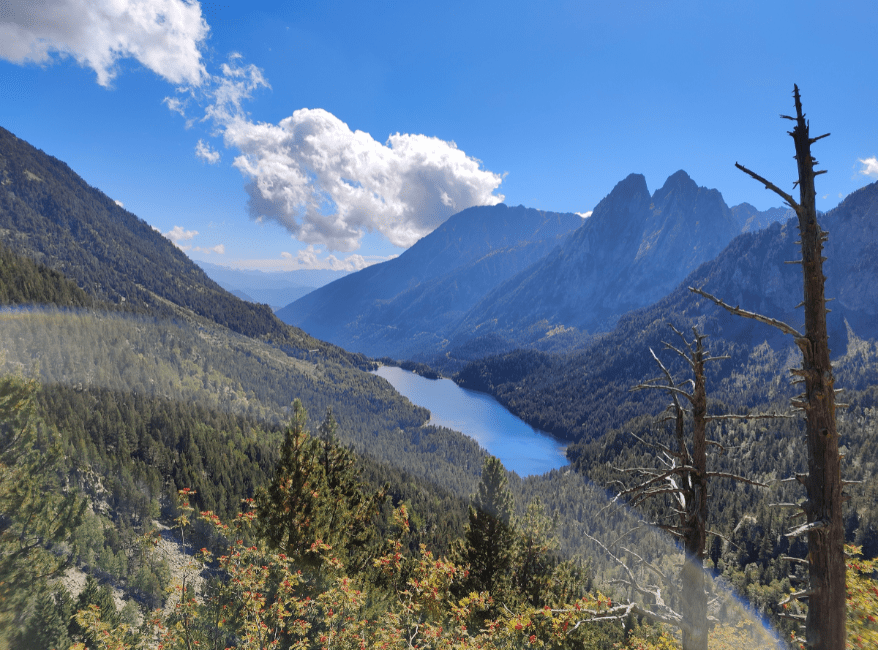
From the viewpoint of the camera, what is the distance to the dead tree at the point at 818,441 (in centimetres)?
765

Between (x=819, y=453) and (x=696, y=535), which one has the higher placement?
(x=819, y=453)

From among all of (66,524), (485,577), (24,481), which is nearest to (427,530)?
(485,577)

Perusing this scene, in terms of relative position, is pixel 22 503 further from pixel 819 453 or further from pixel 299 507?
pixel 819 453

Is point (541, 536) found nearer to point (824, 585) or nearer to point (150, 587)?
point (824, 585)

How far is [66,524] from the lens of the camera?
25.6 meters

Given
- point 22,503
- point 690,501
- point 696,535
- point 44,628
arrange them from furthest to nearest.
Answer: point 22,503, point 44,628, point 690,501, point 696,535

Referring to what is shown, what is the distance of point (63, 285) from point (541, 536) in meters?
217

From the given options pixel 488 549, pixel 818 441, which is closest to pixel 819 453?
pixel 818 441

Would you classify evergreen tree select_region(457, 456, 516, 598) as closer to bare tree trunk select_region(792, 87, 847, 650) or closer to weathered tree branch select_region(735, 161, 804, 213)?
bare tree trunk select_region(792, 87, 847, 650)

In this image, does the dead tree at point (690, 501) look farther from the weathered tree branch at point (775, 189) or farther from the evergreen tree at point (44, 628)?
the evergreen tree at point (44, 628)

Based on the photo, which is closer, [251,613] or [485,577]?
[251,613]

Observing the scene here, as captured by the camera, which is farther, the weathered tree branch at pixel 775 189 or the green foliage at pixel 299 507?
the green foliage at pixel 299 507

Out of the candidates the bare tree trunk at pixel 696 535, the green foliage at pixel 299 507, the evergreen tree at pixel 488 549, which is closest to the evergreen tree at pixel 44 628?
the green foliage at pixel 299 507

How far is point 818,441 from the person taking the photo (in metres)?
7.90
